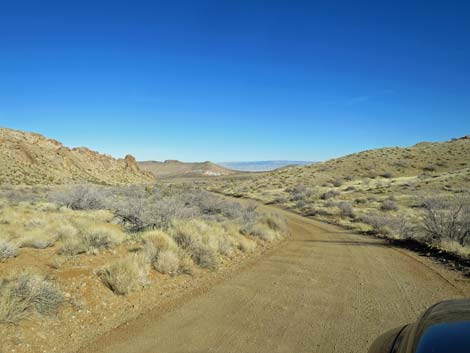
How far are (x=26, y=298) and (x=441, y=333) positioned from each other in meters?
6.22

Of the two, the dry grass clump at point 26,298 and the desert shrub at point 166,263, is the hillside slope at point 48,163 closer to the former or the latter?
the desert shrub at point 166,263

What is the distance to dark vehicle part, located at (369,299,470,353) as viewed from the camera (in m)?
2.35

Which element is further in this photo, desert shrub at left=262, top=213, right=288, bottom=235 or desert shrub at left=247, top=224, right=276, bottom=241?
desert shrub at left=262, top=213, right=288, bottom=235

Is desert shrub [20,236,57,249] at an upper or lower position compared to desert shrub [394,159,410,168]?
lower

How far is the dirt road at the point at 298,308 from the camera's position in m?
5.10

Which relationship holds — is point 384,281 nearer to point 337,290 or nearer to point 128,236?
point 337,290

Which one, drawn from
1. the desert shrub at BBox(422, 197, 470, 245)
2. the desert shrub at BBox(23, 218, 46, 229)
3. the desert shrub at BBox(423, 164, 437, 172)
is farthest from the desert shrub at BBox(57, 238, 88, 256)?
the desert shrub at BBox(423, 164, 437, 172)

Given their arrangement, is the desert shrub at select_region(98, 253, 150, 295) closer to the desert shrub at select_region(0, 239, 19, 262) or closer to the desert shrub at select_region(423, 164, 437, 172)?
the desert shrub at select_region(0, 239, 19, 262)

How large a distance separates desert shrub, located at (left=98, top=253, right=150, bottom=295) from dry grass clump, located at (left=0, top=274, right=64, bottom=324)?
1085mm

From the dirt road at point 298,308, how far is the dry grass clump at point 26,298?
1242 millimetres

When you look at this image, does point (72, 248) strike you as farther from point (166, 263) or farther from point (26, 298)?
point (26, 298)

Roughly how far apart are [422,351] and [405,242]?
1276 cm

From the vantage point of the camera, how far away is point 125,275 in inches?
275

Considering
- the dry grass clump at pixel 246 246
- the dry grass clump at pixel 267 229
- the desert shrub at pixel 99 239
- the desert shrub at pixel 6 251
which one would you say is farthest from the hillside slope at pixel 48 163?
the dry grass clump at pixel 246 246
